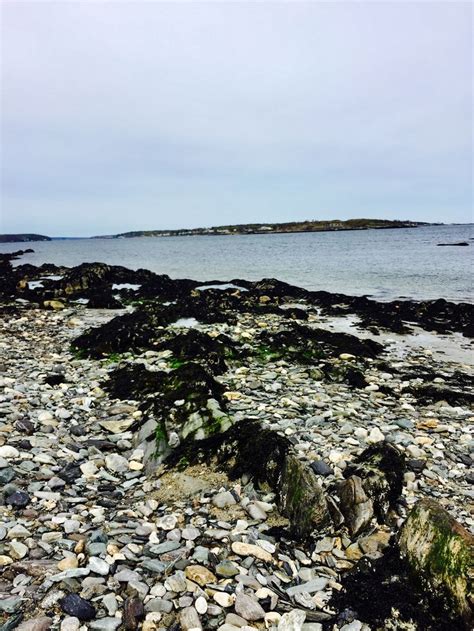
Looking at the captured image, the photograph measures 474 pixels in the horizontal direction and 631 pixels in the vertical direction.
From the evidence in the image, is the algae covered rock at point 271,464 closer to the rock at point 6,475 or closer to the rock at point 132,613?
the rock at point 132,613

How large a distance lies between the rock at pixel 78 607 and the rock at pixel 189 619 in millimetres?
719

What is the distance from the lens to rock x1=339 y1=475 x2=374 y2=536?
185 inches

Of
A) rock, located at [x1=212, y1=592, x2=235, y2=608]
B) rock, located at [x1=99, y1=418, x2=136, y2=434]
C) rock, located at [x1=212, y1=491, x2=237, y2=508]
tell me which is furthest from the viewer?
rock, located at [x1=99, y1=418, x2=136, y2=434]

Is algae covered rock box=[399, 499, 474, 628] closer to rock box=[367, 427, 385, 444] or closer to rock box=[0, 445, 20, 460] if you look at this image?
rock box=[367, 427, 385, 444]

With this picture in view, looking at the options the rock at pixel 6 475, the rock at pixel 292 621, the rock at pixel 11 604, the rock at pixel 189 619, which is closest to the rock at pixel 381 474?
the rock at pixel 292 621

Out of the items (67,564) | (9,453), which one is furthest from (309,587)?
(9,453)

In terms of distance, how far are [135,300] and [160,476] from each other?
66.5 ft

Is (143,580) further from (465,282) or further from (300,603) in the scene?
(465,282)

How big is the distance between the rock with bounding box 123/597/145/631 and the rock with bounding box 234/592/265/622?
798 mm

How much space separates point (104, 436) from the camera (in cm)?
712

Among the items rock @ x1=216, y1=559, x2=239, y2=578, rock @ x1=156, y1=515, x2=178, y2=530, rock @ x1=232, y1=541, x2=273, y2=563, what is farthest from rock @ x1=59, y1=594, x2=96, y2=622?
rock @ x1=232, y1=541, x2=273, y2=563

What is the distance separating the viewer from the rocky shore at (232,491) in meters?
3.61

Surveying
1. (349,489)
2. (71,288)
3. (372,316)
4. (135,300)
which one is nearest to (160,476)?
(349,489)

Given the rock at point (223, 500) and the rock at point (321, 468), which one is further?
the rock at point (321, 468)
